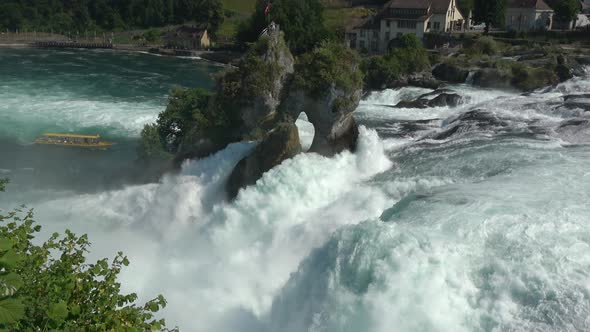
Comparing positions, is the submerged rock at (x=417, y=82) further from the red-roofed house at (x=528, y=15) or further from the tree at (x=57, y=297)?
the tree at (x=57, y=297)

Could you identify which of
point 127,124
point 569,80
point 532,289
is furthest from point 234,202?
point 569,80

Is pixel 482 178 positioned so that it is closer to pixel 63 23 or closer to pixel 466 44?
pixel 466 44

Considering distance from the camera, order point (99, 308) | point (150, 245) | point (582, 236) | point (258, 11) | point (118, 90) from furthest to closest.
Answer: point (258, 11) < point (118, 90) < point (150, 245) < point (582, 236) < point (99, 308)

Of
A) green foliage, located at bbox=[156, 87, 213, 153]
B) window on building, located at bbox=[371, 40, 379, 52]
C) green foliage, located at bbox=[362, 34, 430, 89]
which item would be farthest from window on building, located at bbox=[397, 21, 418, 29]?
green foliage, located at bbox=[156, 87, 213, 153]

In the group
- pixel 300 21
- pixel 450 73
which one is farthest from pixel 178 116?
pixel 300 21

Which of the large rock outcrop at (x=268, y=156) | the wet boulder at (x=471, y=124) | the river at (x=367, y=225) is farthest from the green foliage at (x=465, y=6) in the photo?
the large rock outcrop at (x=268, y=156)

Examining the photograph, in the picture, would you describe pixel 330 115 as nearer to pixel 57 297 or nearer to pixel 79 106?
pixel 57 297
